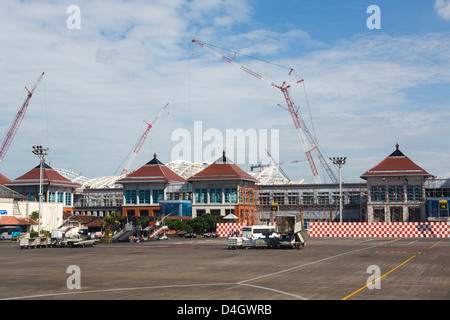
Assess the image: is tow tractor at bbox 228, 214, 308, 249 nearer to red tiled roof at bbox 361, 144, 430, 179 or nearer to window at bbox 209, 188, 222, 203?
window at bbox 209, 188, 222, 203

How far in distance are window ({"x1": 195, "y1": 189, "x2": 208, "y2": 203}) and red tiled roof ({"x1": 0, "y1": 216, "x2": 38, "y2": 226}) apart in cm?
3810

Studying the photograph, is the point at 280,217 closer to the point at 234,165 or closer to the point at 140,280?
the point at 140,280

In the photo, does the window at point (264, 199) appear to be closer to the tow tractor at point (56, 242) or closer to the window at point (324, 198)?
the window at point (324, 198)

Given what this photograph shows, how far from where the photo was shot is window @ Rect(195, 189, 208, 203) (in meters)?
124

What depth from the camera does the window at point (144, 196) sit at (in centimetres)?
12754

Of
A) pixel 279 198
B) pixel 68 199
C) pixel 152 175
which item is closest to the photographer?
pixel 152 175

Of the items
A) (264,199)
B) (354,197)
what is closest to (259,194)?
(264,199)

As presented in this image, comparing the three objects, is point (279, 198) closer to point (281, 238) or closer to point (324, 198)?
point (324, 198)

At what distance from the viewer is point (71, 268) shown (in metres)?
34.6

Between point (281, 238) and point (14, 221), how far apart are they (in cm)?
6485

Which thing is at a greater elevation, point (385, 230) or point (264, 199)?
point (264, 199)

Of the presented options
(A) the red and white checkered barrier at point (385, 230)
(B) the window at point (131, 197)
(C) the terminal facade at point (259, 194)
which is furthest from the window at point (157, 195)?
(A) the red and white checkered barrier at point (385, 230)

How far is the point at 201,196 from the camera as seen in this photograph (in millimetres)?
123750
